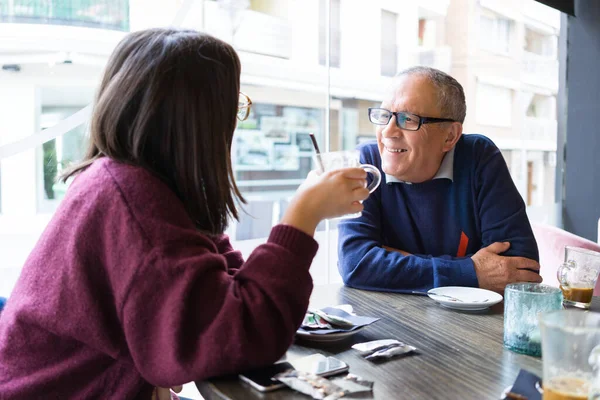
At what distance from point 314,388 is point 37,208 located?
2.35m

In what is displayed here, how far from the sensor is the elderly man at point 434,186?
5.78 ft

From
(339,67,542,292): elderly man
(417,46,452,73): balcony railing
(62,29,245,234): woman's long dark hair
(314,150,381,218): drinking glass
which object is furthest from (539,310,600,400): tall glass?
(417,46,452,73): balcony railing

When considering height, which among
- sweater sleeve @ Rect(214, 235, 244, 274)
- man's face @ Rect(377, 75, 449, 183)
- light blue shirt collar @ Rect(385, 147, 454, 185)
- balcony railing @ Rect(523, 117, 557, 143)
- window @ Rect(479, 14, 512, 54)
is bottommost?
sweater sleeve @ Rect(214, 235, 244, 274)

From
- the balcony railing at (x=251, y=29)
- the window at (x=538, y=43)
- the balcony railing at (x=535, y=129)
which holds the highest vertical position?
the window at (x=538, y=43)

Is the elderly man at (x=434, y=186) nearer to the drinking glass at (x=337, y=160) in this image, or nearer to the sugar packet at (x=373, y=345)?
the drinking glass at (x=337, y=160)

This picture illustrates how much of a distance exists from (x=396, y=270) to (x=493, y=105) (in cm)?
568

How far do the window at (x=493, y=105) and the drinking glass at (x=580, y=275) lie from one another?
5303 millimetres

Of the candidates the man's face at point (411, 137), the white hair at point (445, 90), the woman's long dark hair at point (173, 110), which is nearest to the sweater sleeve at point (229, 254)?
the woman's long dark hair at point (173, 110)

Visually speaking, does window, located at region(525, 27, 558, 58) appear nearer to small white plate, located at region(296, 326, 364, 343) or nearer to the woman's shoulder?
small white plate, located at region(296, 326, 364, 343)

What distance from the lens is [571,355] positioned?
2.45 feet

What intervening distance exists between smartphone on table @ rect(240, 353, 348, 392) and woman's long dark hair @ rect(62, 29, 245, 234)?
305 mm

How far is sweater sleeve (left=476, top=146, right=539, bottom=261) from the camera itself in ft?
5.60

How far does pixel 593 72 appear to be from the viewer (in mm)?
4090

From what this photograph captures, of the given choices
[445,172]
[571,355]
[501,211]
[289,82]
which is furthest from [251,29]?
[571,355]
